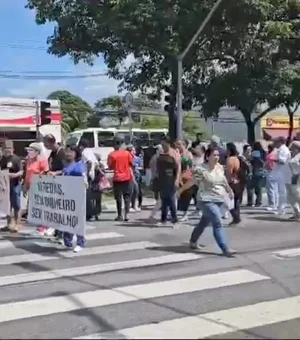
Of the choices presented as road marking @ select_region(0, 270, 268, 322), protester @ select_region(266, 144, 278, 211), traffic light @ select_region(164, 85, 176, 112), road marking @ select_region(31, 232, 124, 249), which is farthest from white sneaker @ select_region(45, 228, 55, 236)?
traffic light @ select_region(164, 85, 176, 112)

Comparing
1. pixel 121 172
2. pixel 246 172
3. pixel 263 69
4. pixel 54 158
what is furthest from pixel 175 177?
pixel 263 69

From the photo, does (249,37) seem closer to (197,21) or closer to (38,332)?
(197,21)

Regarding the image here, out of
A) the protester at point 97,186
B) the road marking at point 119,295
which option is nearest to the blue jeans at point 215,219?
the road marking at point 119,295

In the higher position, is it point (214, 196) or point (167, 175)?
point (167, 175)

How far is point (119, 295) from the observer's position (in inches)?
304

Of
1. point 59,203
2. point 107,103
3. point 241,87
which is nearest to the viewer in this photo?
point 59,203

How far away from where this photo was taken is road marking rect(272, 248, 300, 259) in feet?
33.1

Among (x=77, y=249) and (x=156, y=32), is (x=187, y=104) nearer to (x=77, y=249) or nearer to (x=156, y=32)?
(x=156, y=32)

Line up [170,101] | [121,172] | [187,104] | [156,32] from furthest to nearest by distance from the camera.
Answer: [187,104] → [170,101] → [156,32] → [121,172]

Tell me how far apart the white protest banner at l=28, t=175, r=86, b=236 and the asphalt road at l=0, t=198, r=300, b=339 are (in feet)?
1.24

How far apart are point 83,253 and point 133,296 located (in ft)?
9.55

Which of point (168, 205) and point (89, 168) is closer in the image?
point (168, 205)

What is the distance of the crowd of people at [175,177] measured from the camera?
10289 mm

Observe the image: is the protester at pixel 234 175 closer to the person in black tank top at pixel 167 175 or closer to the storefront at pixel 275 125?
the person in black tank top at pixel 167 175
